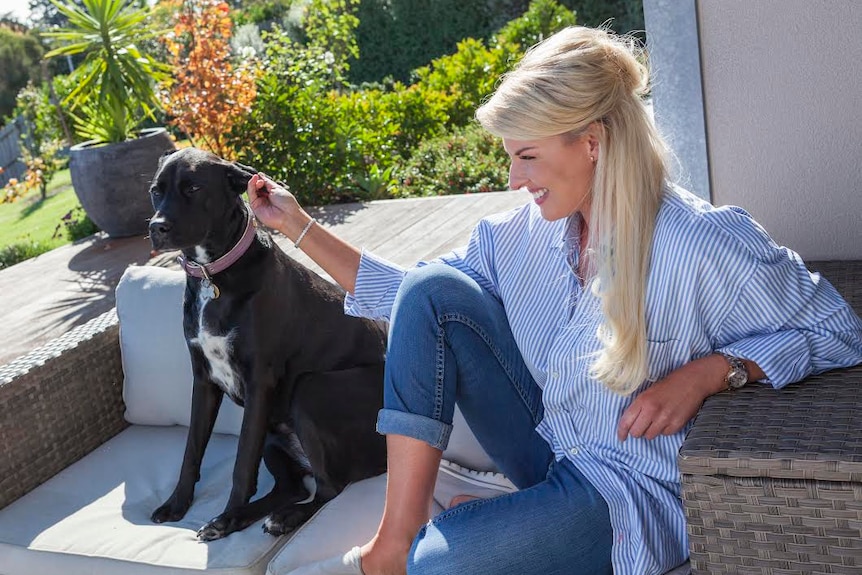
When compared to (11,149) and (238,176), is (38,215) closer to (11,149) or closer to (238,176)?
(11,149)

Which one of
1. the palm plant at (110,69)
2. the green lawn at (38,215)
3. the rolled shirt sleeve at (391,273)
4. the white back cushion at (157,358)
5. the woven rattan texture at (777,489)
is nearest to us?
the woven rattan texture at (777,489)

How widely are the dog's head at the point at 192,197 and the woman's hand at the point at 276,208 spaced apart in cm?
16

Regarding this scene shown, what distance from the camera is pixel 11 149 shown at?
12703 millimetres

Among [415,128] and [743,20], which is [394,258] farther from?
[415,128]

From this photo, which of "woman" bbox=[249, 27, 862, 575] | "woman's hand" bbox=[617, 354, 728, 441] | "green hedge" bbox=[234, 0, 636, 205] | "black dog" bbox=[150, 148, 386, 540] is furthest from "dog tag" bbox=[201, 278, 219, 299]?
"green hedge" bbox=[234, 0, 636, 205]

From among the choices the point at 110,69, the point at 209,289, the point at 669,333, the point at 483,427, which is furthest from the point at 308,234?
the point at 110,69

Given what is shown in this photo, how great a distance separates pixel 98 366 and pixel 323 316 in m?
0.76

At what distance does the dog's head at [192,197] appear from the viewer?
90.7 inches

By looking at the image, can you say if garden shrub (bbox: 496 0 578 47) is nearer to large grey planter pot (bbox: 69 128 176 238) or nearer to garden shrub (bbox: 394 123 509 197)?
garden shrub (bbox: 394 123 509 197)

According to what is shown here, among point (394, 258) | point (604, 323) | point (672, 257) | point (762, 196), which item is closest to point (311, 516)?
point (604, 323)

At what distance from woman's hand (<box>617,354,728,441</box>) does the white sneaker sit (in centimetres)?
60

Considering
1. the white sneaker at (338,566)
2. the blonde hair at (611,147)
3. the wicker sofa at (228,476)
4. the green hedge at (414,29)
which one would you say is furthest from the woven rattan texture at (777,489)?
the green hedge at (414,29)

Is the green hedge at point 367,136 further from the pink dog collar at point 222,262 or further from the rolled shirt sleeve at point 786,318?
the rolled shirt sleeve at point 786,318

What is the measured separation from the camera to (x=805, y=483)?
4.51ft
